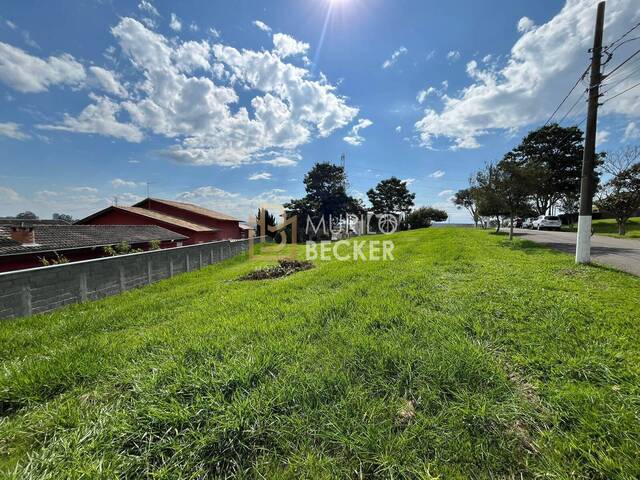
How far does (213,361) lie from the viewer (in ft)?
8.34

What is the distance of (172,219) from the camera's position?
21547 mm

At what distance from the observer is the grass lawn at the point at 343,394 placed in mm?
1566

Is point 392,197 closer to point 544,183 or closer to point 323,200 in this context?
point 323,200

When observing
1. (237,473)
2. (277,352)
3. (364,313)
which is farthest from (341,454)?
(364,313)

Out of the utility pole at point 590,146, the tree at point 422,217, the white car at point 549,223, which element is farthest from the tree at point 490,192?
the tree at point 422,217

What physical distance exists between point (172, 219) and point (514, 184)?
25.0 meters

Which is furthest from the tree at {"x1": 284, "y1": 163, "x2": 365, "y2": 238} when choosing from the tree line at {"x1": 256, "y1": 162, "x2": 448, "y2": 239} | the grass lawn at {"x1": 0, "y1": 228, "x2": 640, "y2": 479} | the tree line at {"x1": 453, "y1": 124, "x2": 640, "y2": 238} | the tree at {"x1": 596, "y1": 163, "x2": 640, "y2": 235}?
the grass lawn at {"x1": 0, "y1": 228, "x2": 640, "y2": 479}

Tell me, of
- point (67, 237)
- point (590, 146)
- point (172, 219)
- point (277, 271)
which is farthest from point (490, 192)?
point (172, 219)

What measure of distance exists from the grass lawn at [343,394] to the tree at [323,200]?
3047 centimetres

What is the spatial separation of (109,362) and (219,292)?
364cm

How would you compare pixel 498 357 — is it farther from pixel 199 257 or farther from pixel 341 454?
pixel 199 257

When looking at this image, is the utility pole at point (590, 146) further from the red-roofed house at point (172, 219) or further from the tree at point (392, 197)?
the tree at point (392, 197)

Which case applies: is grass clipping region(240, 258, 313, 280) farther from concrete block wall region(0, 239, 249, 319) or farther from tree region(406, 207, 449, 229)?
tree region(406, 207, 449, 229)

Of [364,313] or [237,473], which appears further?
[364,313]
